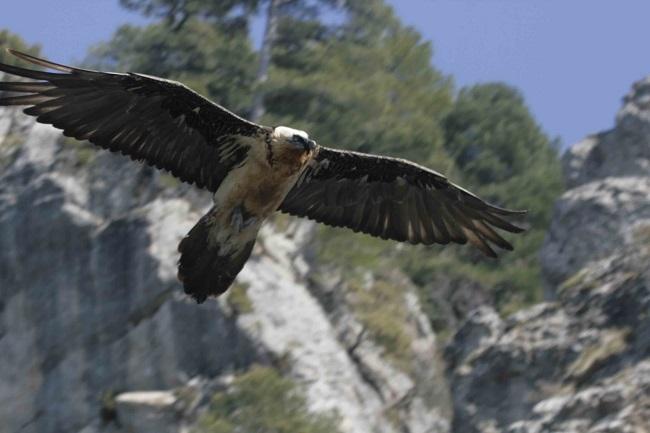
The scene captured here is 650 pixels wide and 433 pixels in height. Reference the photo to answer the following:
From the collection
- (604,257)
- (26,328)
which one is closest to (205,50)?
(26,328)

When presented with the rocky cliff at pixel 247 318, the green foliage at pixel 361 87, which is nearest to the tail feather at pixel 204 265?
the rocky cliff at pixel 247 318

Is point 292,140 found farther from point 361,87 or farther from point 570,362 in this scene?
point 361,87

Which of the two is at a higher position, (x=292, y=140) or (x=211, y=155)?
(x=211, y=155)

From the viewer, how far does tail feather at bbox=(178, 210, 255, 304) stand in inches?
446

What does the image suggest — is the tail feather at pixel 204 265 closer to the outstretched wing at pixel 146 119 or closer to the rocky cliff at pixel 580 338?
the outstretched wing at pixel 146 119

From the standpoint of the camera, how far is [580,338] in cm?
2109

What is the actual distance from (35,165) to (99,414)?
17.0ft

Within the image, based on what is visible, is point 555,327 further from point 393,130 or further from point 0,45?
point 0,45

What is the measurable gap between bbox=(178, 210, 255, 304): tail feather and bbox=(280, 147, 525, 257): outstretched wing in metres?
1.22

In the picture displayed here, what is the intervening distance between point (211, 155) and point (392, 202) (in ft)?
5.94

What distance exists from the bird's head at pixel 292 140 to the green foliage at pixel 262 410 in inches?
431

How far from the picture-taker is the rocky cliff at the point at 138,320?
2356cm

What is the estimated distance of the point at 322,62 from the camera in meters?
32.2

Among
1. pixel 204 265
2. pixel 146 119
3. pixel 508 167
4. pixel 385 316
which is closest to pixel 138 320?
pixel 385 316
